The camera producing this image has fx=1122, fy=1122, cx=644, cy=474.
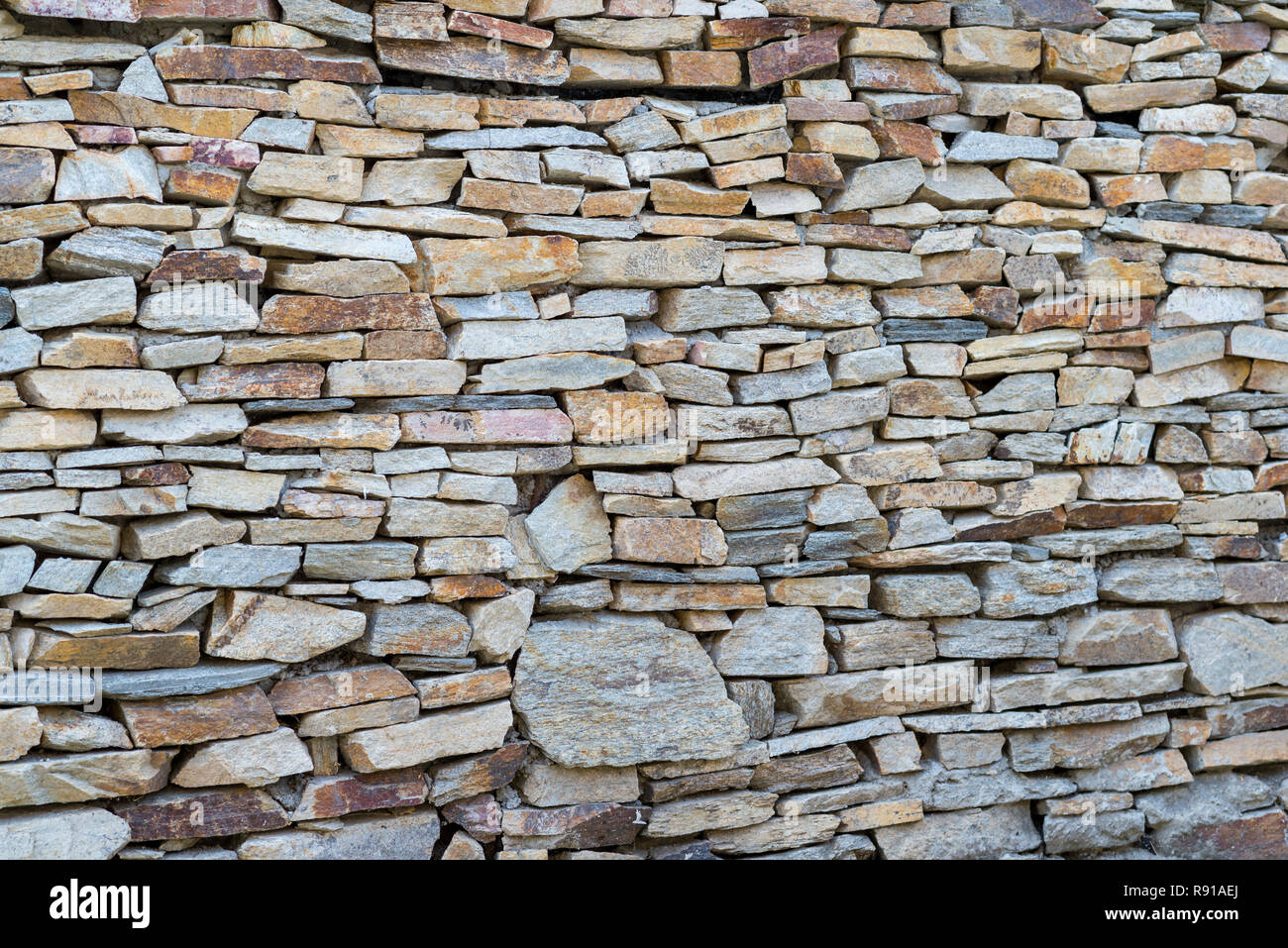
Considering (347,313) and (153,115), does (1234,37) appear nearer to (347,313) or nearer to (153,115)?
(347,313)

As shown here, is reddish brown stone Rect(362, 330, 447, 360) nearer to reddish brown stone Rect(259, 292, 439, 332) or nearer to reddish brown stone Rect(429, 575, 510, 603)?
reddish brown stone Rect(259, 292, 439, 332)

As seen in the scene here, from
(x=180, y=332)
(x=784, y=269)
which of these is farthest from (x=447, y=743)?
(x=784, y=269)

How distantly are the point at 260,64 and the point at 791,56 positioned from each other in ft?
4.89

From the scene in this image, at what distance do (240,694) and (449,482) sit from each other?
0.76 metres

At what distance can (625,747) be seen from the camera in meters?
3.19

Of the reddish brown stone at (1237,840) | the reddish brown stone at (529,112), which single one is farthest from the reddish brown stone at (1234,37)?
the reddish brown stone at (1237,840)

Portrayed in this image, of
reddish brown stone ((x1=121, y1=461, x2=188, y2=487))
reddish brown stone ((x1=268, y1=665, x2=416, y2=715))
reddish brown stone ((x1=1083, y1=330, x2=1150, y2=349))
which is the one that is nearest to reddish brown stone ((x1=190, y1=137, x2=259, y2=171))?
reddish brown stone ((x1=121, y1=461, x2=188, y2=487))

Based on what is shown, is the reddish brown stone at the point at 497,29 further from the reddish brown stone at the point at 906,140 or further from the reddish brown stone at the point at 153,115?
the reddish brown stone at the point at 906,140

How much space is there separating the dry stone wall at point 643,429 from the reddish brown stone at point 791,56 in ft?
0.04

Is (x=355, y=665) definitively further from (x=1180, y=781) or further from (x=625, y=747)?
(x=1180, y=781)

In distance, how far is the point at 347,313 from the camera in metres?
2.94

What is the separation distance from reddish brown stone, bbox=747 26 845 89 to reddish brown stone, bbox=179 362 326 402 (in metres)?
1.53

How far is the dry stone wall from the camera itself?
2.77 meters

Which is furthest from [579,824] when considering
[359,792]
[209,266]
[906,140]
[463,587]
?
[906,140]
